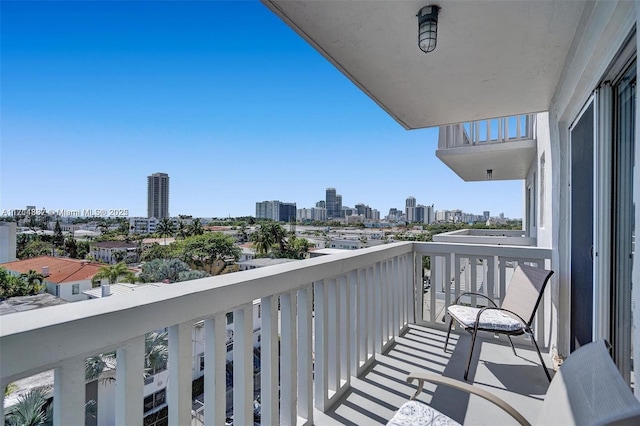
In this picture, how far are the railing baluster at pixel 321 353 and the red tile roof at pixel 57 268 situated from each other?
4.29ft

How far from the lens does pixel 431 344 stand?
3.02 metres

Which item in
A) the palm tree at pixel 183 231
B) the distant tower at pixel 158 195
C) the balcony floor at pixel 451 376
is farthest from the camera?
the distant tower at pixel 158 195

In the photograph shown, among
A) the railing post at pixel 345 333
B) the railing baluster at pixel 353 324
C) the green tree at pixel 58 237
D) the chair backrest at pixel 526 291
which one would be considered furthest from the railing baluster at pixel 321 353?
the green tree at pixel 58 237

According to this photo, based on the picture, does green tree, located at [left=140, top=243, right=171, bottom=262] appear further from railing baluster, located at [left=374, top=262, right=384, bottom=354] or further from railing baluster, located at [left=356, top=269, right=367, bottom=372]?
railing baluster, located at [left=374, top=262, right=384, bottom=354]

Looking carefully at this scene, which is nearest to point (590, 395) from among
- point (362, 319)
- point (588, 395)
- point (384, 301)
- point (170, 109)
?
point (588, 395)

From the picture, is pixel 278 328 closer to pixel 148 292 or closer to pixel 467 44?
pixel 148 292

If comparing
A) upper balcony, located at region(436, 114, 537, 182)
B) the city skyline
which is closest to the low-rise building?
the city skyline

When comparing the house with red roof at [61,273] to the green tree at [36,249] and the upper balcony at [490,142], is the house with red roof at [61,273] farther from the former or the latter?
the upper balcony at [490,142]

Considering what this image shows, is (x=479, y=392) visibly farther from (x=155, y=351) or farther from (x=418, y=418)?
(x=155, y=351)

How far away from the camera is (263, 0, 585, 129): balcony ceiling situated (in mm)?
1798

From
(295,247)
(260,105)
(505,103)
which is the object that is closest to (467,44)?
(505,103)

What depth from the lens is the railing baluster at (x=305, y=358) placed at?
5.87 feet

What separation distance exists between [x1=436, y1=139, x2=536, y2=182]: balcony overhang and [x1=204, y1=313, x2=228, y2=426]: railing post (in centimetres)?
549

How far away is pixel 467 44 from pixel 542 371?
2580 millimetres
